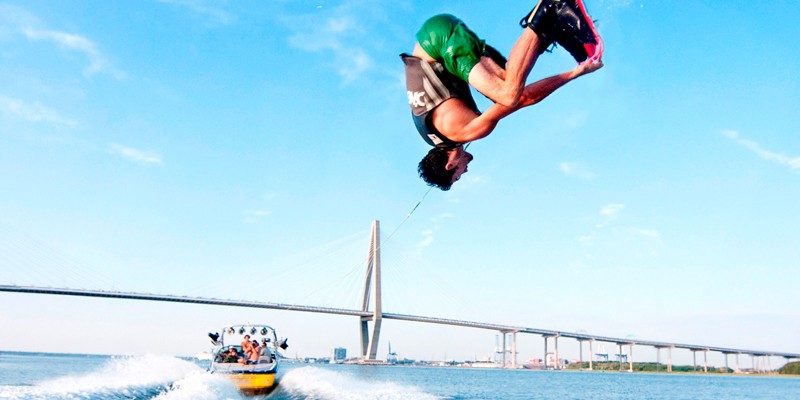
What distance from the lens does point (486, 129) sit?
302cm

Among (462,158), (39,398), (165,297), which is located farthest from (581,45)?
(165,297)

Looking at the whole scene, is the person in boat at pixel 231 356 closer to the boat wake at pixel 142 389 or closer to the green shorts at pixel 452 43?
the boat wake at pixel 142 389

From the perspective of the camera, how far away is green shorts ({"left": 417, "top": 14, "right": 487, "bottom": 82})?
9.82 feet

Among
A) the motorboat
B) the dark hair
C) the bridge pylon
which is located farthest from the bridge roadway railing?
the dark hair

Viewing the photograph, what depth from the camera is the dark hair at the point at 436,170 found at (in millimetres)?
3625

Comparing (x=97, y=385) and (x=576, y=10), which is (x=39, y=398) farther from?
(x=576, y=10)

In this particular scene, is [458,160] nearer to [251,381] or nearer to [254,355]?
[251,381]

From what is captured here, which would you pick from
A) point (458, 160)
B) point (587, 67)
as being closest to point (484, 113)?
point (587, 67)

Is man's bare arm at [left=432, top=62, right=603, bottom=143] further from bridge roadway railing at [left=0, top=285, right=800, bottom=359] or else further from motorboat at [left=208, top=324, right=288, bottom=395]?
bridge roadway railing at [left=0, top=285, right=800, bottom=359]

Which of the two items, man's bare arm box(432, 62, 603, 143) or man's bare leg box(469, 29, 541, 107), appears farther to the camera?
man's bare arm box(432, 62, 603, 143)

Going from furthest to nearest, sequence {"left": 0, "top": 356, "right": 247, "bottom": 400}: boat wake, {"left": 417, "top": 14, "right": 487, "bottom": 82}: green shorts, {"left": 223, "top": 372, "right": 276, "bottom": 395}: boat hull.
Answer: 1. {"left": 223, "top": 372, "right": 276, "bottom": 395}: boat hull
2. {"left": 0, "top": 356, "right": 247, "bottom": 400}: boat wake
3. {"left": 417, "top": 14, "right": 487, "bottom": 82}: green shorts

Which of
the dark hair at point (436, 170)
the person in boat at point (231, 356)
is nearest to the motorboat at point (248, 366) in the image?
the person in boat at point (231, 356)

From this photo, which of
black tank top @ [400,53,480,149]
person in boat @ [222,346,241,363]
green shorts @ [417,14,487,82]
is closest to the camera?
green shorts @ [417,14,487,82]

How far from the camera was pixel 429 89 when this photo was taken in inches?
128
